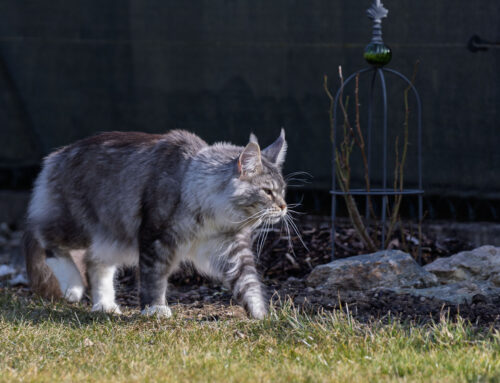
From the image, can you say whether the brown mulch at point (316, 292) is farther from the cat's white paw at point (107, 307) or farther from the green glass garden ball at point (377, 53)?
the green glass garden ball at point (377, 53)

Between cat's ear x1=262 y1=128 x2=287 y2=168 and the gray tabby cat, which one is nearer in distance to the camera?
the gray tabby cat

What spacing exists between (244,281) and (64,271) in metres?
1.54

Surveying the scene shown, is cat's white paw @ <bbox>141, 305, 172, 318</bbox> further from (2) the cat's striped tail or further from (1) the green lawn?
(2) the cat's striped tail

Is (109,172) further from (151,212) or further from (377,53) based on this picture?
(377,53)

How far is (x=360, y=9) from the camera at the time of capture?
7.76m

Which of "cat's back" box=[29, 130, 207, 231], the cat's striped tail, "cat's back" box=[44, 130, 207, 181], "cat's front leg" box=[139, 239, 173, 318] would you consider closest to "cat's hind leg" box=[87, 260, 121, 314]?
the cat's striped tail

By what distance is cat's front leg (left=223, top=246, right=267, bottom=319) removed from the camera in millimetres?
5488

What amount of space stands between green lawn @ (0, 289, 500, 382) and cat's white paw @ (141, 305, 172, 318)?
0.13m

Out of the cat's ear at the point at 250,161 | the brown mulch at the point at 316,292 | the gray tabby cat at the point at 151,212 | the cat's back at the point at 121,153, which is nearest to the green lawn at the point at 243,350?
the brown mulch at the point at 316,292

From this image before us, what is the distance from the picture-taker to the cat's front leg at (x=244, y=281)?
18.0 ft

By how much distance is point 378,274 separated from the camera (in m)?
5.84

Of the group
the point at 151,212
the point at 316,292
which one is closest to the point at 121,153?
the point at 151,212

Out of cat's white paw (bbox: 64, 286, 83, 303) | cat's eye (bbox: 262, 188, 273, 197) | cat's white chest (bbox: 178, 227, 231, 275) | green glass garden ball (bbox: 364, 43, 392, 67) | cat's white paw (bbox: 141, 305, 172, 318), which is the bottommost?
cat's white paw (bbox: 64, 286, 83, 303)

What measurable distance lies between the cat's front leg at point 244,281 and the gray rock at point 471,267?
1506mm
